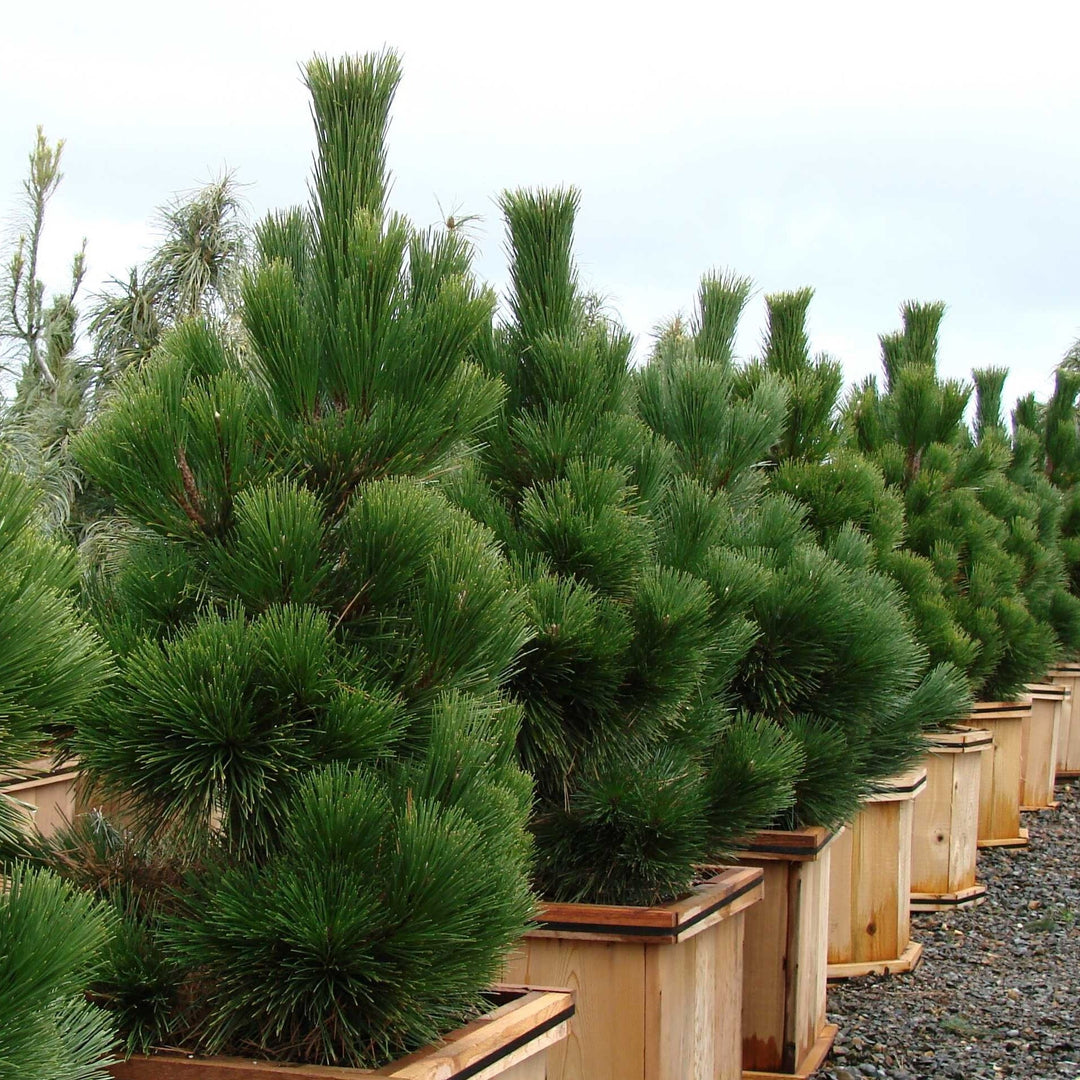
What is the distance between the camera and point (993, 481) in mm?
9484

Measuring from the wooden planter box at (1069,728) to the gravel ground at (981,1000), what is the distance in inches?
159

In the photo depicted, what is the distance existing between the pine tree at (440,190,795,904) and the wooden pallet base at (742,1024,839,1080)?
3.42ft

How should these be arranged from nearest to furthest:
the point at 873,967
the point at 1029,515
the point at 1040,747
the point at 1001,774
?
the point at 873,967 < the point at 1001,774 < the point at 1040,747 < the point at 1029,515

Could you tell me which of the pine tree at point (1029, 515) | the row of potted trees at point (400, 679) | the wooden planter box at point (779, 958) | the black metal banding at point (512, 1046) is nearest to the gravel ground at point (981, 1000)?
the wooden planter box at point (779, 958)

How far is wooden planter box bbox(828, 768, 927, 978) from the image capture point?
5.70 meters

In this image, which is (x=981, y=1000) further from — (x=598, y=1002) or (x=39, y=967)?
(x=39, y=967)

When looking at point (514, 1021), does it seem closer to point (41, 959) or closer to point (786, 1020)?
point (41, 959)

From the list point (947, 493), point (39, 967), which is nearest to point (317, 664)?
point (39, 967)

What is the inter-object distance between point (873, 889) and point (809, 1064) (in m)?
1.34

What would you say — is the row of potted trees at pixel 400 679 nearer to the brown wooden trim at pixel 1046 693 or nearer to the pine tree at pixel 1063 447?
the brown wooden trim at pixel 1046 693

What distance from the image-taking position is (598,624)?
10.3 feet

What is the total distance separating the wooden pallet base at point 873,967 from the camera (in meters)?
5.79

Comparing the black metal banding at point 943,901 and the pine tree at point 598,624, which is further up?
the pine tree at point 598,624

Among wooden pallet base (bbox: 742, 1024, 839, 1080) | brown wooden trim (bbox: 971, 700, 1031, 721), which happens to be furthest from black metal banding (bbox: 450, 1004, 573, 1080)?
brown wooden trim (bbox: 971, 700, 1031, 721)
